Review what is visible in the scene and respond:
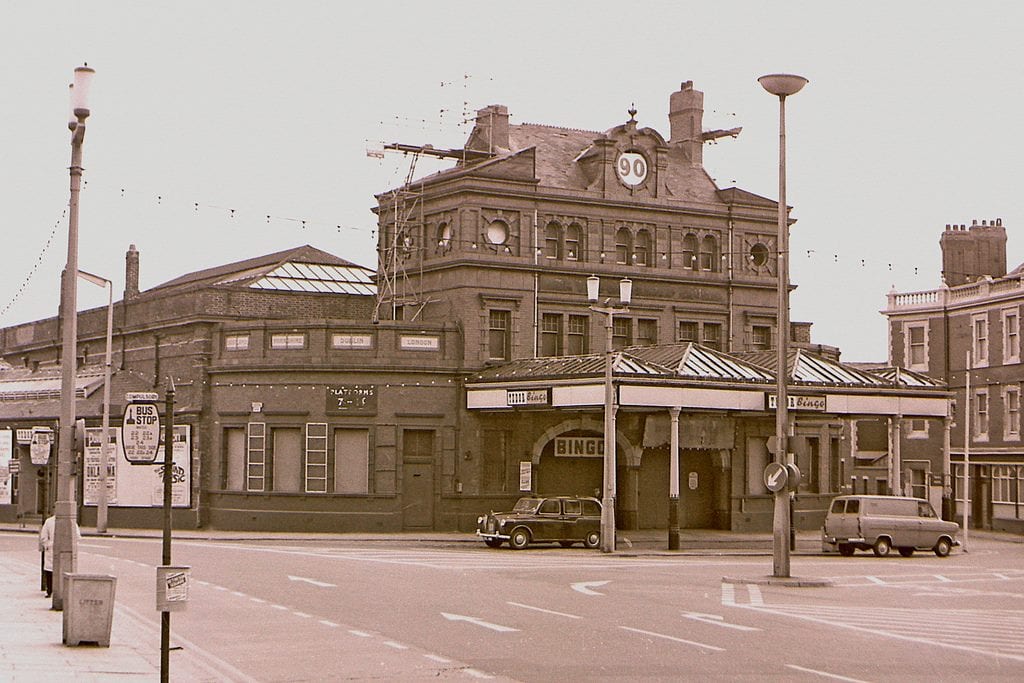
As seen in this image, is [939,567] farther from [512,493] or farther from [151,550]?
[151,550]

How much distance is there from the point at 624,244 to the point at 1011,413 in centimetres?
1837

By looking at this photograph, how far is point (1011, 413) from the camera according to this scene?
60.2m

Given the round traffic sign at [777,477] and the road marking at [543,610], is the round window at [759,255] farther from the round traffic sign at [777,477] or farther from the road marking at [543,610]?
the road marking at [543,610]

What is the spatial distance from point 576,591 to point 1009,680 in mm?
12138

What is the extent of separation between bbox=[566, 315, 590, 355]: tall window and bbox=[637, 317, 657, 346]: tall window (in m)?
2.35

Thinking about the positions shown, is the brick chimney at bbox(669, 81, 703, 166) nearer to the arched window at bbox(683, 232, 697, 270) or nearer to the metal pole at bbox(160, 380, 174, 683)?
the arched window at bbox(683, 232, 697, 270)

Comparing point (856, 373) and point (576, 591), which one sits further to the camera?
point (856, 373)

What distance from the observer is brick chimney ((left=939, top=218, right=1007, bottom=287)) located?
64188 mm

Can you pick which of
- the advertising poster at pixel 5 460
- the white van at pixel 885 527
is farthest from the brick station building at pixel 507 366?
the white van at pixel 885 527

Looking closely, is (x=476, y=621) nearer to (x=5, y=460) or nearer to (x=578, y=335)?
(x=578, y=335)

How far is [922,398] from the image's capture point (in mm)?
50031

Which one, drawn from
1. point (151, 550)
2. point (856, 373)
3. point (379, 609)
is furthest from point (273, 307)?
point (379, 609)

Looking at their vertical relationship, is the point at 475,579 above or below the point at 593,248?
below

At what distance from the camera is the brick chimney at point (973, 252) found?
211 feet
